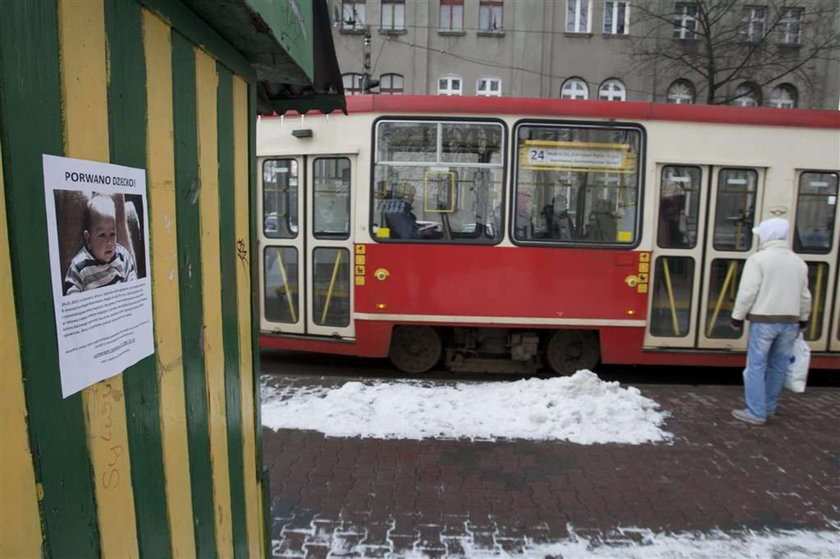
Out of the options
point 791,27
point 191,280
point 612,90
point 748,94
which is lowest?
point 191,280

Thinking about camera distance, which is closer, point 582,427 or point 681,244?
point 582,427

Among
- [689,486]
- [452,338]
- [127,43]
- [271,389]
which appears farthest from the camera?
[452,338]

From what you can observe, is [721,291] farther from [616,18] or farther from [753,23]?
[616,18]

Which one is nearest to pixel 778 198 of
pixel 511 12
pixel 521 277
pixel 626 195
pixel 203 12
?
pixel 626 195

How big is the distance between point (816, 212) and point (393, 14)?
73.2 feet

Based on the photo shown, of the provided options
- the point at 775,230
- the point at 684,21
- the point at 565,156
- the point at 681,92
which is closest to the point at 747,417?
the point at 775,230

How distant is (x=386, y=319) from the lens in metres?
6.60

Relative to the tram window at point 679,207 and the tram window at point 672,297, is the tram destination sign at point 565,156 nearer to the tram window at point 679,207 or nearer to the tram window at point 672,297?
the tram window at point 679,207

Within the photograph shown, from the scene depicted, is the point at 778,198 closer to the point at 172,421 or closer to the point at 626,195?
the point at 626,195

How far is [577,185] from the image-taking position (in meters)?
6.53

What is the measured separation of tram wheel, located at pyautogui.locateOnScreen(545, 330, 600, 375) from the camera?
6859 mm

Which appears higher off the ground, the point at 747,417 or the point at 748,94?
the point at 748,94

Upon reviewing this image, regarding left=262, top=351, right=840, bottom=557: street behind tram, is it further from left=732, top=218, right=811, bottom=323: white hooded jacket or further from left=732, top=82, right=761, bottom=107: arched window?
left=732, top=82, right=761, bottom=107: arched window

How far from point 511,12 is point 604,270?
21.8m
